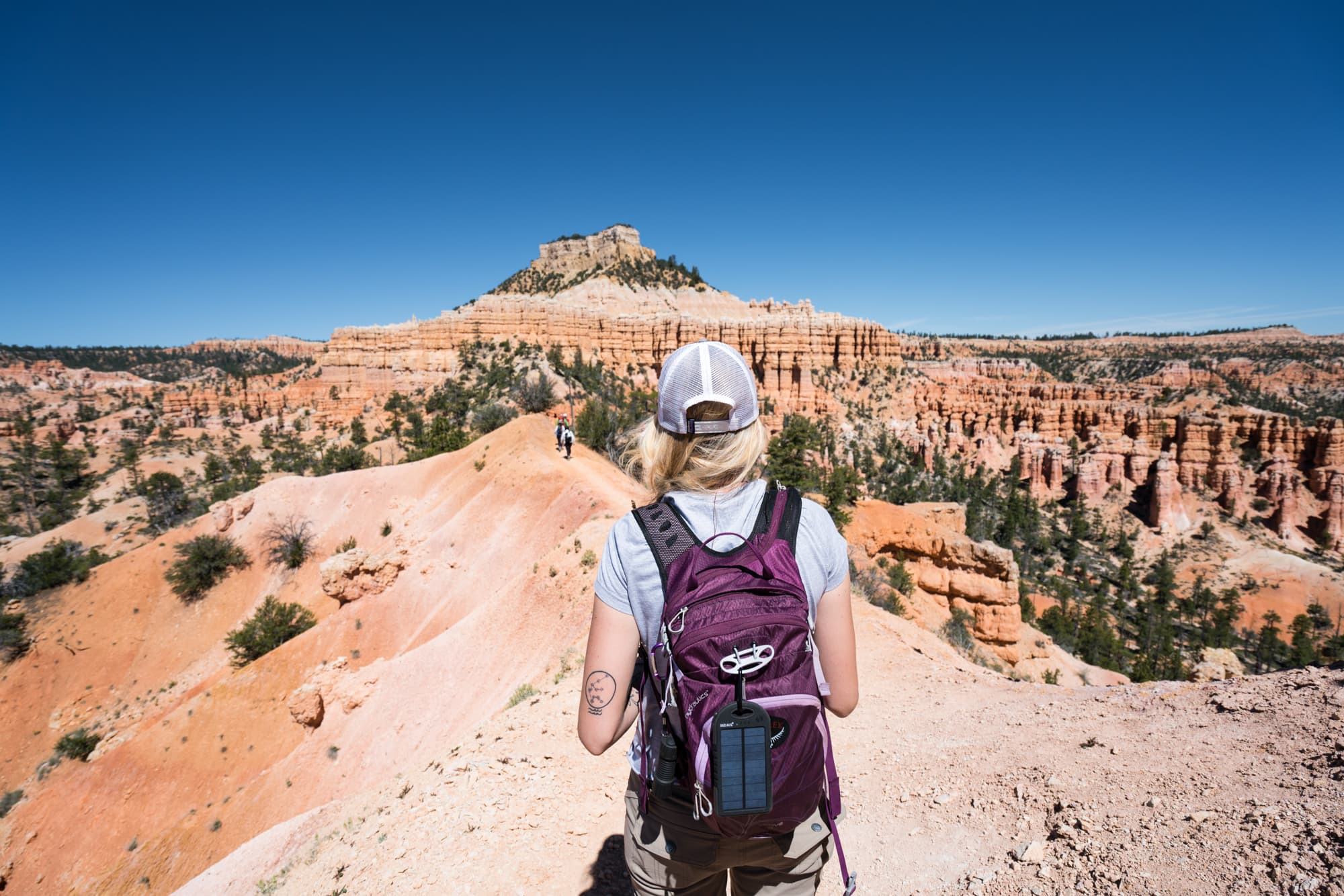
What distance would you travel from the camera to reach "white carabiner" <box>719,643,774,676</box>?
1.53m

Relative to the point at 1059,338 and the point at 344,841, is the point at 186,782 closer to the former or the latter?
the point at 344,841

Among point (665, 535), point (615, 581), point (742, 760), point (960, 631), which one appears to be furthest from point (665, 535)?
point (960, 631)

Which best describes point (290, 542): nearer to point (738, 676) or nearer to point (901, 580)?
point (901, 580)

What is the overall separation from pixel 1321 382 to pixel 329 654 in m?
137

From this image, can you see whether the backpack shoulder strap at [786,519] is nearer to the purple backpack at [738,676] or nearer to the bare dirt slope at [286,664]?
the purple backpack at [738,676]

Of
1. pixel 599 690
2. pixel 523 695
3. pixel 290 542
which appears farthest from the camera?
pixel 290 542

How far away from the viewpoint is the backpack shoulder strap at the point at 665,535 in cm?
168

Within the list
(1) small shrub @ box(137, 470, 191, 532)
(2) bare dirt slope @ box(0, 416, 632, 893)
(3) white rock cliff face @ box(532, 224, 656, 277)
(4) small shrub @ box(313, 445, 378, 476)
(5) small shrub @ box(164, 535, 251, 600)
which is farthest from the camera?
(3) white rock cliff face @ box(532, 224, 656, 277)

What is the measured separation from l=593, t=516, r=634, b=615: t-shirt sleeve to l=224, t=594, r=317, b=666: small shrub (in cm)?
1863

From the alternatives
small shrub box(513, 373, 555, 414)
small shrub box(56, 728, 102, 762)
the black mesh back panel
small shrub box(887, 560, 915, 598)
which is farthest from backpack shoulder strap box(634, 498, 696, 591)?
small shrub box(513, 373, 555, 414)

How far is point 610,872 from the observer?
4.05 metres

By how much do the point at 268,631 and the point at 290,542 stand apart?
16.8 feet

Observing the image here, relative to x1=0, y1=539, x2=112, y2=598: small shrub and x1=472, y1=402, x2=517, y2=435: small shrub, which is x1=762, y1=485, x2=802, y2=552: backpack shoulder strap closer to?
x1=472, y1=402, x2=517, y2=435: small shrub

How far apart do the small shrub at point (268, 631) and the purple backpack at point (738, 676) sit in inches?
741
